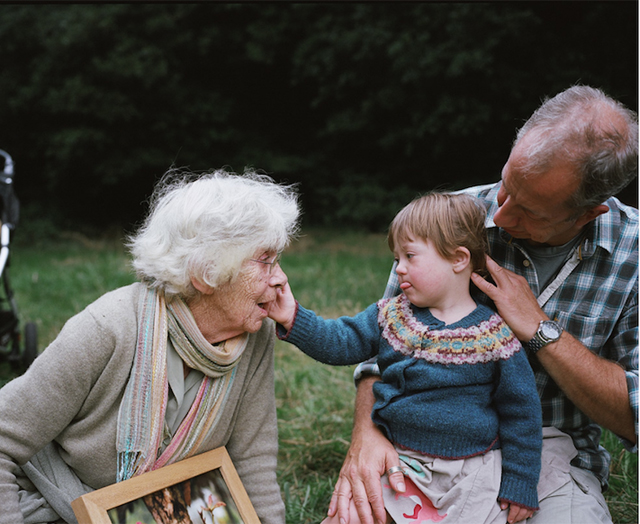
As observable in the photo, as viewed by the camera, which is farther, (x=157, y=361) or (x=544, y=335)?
(x=544, y=335)

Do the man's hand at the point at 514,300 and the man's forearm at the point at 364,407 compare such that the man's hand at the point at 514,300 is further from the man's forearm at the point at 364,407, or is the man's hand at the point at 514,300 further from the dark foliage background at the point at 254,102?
the dark foliage background at the point at 254,102

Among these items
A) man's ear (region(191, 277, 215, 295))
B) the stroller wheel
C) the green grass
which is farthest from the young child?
the stroller wheel

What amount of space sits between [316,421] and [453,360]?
1.58 metres

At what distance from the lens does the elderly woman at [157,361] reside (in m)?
1.74

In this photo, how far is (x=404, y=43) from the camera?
37.2 ft

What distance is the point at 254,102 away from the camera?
14.9m

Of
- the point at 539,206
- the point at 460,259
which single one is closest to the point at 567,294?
the point at 539,206

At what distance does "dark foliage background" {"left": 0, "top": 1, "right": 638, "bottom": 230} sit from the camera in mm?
11383

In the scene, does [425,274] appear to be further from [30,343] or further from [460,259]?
[30,343]

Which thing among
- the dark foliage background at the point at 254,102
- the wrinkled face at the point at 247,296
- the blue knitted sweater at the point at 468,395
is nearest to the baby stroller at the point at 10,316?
the wrinkled face at the point at 247,296

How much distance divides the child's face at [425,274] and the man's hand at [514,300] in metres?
0.13

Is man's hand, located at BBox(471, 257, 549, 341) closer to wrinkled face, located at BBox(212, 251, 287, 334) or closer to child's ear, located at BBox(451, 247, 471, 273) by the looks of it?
child's ear, located at BBox(451, 247, 471, 273)

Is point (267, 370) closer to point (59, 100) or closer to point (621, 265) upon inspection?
point (621, 265)

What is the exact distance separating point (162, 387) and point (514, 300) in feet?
3.67
